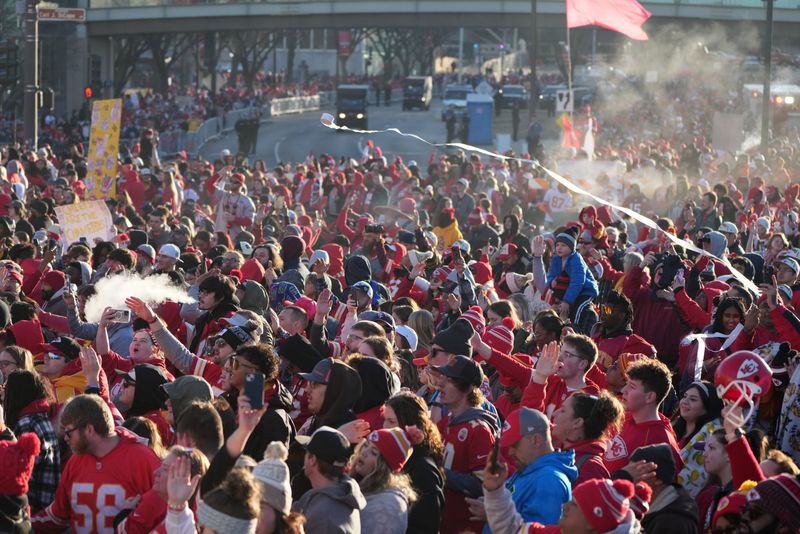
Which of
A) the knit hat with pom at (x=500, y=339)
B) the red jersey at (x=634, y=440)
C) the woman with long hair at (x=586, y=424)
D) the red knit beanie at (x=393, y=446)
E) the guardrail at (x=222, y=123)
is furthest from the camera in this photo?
the guardrail at (x=222, y=123)

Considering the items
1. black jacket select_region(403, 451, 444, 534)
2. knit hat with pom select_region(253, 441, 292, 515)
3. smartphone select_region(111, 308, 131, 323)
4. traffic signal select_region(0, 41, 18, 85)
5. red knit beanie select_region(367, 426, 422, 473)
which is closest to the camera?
knit hat with pom select_region(253, 441, 292, 515)

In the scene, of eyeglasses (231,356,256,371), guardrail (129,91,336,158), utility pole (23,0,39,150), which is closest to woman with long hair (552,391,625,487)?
eyeglasses (231,356,256,371)

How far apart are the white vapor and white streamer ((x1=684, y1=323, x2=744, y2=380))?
397 centimetres

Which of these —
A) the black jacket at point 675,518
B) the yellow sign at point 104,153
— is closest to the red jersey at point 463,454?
the black jacket at point 675,518

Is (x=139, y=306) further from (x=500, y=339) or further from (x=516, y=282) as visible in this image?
(x=516, y=282)

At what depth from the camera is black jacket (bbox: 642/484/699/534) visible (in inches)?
228

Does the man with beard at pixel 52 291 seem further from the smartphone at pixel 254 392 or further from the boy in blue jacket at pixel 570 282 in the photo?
the smartphone at pixel 254 392

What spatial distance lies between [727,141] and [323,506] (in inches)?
1400

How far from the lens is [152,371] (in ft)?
24.5

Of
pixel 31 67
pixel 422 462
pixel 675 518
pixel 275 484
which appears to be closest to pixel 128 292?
pixel 422 462

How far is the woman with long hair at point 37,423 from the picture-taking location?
6.50 metres

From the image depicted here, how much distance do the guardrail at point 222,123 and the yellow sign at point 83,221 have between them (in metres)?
25.5

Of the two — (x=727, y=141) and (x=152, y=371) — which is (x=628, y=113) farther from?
(x=152, y=371)

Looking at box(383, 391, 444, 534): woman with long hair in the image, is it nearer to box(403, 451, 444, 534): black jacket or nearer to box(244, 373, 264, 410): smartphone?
box(403, 451, 444, 534): black jacket
